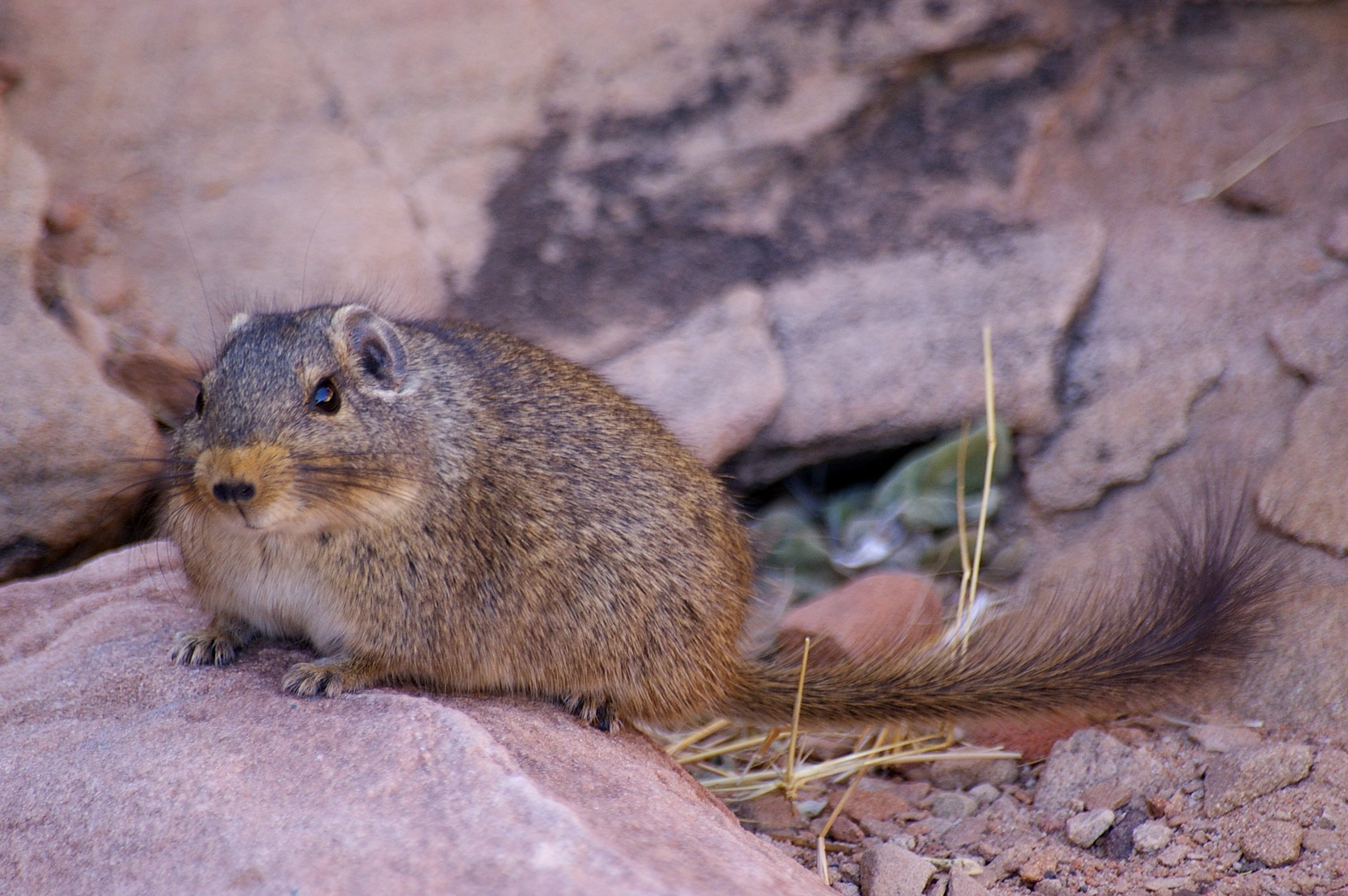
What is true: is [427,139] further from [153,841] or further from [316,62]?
[153,841]

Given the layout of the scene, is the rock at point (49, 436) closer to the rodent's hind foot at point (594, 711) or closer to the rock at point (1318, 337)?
the rodent's hind foot at point (594, 711)

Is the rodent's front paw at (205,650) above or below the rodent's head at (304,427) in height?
below

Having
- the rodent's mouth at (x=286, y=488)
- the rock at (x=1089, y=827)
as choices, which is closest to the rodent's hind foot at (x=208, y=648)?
the rodent's mouth at (x=286, y=488)

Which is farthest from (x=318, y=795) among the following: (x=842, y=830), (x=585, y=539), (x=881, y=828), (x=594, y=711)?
(x=881, y=828)

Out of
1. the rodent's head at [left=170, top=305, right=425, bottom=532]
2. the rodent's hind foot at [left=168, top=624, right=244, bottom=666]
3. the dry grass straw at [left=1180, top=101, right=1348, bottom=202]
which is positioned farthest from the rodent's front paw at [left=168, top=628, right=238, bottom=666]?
the dry grass straw at [left=1180, top=101, right=1348, bottom=202]

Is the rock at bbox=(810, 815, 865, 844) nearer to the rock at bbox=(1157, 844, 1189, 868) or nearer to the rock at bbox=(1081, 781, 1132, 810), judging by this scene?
the rock at bbox=(1081, 781, 1132, 810)
